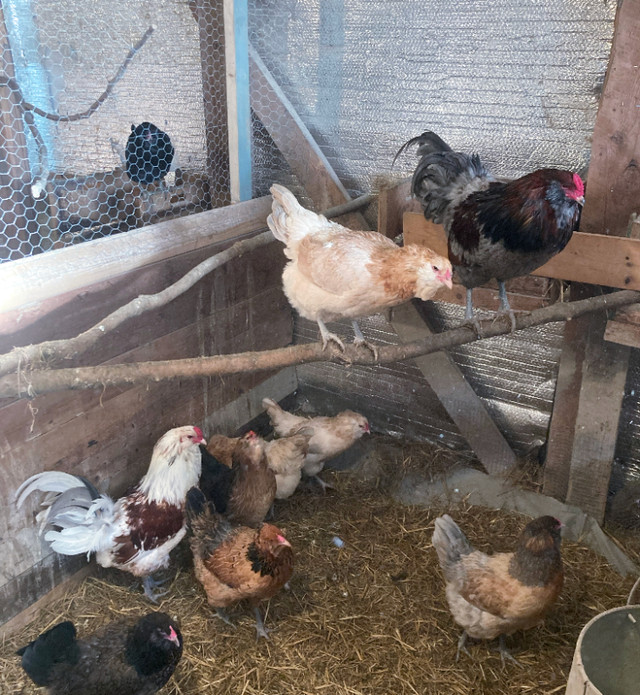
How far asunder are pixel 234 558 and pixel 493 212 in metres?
1.46

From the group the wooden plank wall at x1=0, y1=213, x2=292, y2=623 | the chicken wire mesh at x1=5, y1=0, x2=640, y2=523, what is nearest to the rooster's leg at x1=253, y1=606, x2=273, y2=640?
the wooden plank wall at x1=0, y1=213, x2=292, y2=623

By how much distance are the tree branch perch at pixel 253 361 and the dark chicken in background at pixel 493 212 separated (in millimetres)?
164

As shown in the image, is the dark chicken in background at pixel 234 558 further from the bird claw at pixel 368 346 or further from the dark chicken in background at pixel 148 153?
the dark chicken in background at pixel 148 153

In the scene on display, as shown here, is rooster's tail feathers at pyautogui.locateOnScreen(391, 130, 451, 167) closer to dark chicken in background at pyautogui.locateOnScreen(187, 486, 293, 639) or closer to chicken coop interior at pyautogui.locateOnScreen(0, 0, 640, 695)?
chicken coop interior at pyautogui.locateOnScreen(0, 0, 640, 695)

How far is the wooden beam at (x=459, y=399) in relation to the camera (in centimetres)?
261

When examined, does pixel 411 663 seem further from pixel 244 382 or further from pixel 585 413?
pixel 244 382

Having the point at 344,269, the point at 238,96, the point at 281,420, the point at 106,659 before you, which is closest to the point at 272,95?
the point at 238,96

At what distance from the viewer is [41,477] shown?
181cm

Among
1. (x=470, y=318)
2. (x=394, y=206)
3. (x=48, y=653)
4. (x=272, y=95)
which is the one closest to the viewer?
(x=48, y=653)

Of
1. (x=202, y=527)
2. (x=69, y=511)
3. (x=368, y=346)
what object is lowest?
(x=202, y=527)

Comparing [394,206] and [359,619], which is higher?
[394,206]

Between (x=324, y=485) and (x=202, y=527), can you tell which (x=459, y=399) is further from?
(x=202, y=527)

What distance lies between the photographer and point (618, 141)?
74.3 inches

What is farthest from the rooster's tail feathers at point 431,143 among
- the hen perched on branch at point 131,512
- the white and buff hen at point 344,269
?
the hen perched on branch at point 131,512
